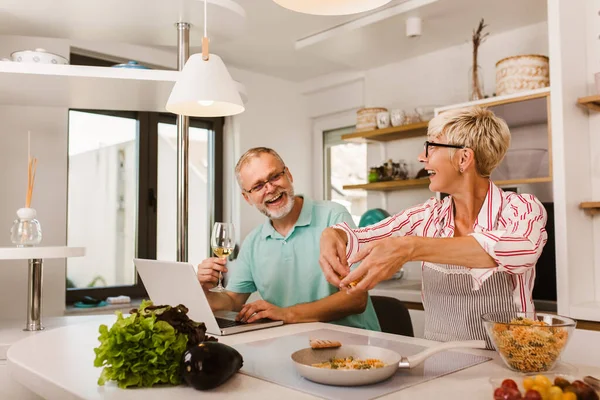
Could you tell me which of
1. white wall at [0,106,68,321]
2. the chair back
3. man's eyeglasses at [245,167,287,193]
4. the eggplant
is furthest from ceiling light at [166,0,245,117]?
white wall at [0,106,68,321]

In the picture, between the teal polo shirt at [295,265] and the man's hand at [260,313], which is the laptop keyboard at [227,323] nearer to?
the man's hand at [260,313]

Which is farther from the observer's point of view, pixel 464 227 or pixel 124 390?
pixel 464 227

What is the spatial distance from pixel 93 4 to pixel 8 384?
4.51 ft

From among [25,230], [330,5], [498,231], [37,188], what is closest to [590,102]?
[498,231]

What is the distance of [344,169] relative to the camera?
4508 millimetres

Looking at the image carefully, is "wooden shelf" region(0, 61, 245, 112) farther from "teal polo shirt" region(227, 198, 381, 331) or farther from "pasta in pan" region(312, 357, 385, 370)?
"pasta in pan" region(312, 357, 385, 370)

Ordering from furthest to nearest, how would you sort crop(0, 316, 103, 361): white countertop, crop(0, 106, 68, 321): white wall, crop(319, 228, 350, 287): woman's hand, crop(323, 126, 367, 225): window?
crop(323, 126, 367, 225): window
crop(0, 106, 68, 321): white wall
crop(0, 316, 103, 361): white countertop
crop(319, 228, 350, 287): woman's hand

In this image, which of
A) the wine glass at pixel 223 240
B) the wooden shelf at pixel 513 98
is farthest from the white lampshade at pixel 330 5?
the wooden shelf at pixel 513 98

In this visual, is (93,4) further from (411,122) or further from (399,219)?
(411,122)

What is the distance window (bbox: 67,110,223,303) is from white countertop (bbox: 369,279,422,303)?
1.58 m

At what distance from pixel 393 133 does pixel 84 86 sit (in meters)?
2.03

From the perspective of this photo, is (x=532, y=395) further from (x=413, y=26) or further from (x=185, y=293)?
(x=413, y=26)

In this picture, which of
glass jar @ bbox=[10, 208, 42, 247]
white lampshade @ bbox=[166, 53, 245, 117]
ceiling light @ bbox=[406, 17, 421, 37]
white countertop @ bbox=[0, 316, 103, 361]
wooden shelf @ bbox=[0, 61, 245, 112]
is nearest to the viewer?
white lampshade @ bbox=[166, 53, 245, 117]

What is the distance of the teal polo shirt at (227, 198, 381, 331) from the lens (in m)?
2.07
